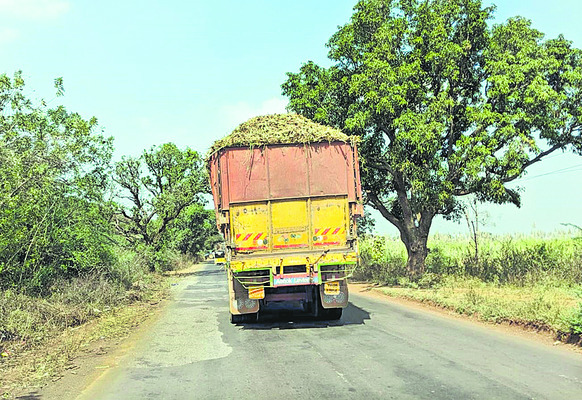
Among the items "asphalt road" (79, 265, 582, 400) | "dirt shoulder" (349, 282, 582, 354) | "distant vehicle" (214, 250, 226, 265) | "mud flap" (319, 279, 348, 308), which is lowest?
"dirt shoulder" (349, 282, 582, 354)

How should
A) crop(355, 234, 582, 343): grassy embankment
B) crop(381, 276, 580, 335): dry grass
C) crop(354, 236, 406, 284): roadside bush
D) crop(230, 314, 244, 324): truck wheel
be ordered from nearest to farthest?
A: crop(381, 276, 580, 335): dry grass < crop(355, 234, 582, 343): grassy embankment < crop(230, 314, 244, 324): truck wheel < crop(354, 236, 406, 284): roadside bush

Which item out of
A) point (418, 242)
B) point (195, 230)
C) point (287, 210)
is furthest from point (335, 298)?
point (195, 230)

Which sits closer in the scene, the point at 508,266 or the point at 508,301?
the point at 508,301

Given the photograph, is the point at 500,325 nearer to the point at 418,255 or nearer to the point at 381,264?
the point at 418,255

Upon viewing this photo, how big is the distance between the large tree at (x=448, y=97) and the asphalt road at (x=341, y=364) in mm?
6765

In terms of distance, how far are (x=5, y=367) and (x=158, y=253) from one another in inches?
1079

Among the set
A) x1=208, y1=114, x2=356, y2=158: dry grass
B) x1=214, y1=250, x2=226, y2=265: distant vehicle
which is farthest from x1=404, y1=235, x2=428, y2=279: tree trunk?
x1=214, y1=250, x2=226, y2=265: distant vehicle

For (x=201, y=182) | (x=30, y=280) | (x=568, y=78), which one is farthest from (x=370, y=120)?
(x=201, y=182)

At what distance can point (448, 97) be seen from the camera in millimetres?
17312

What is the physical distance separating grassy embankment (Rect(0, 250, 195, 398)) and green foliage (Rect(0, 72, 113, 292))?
0.58 meters

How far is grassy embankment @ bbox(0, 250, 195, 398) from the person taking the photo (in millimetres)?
7582

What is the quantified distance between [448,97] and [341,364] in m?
12.6

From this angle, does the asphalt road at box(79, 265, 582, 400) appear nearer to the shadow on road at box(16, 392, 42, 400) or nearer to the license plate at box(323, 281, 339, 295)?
the shadow on road at box(16, 392, 42, 400)

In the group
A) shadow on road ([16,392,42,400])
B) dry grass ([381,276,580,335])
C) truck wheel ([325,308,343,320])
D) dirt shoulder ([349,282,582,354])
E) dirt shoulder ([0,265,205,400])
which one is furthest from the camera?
truck wheel ([325,308,343,320])
